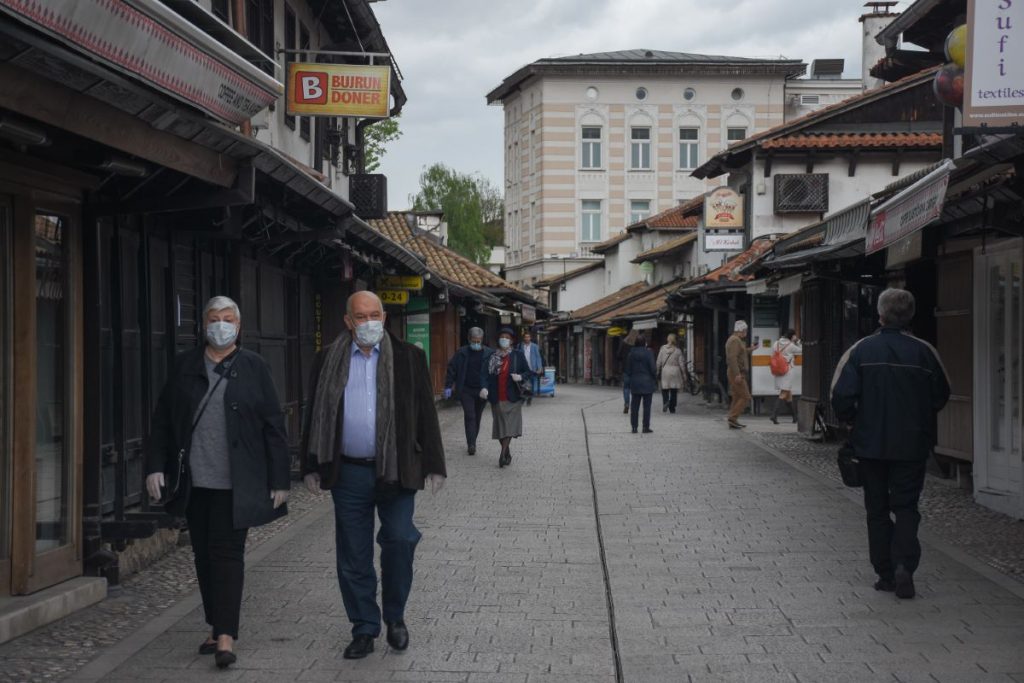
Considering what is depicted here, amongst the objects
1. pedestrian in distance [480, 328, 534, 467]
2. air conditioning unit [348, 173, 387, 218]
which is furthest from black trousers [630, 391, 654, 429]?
air conditioning unit [348, 173, 387, 218]

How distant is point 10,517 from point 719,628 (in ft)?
13.2

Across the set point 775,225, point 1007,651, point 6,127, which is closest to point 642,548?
point 1007,651

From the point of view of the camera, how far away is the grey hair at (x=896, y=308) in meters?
8.62

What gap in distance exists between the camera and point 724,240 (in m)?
33.1

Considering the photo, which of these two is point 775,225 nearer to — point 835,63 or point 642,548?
point 642,548

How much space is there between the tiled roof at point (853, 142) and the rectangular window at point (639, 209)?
116 ft

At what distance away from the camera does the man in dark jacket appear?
8.34 metres

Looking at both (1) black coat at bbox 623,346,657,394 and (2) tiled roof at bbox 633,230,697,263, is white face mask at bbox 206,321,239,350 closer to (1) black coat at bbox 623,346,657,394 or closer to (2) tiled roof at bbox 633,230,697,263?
(1) black coat at bbox 623,346,657,394

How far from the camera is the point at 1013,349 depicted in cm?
1227

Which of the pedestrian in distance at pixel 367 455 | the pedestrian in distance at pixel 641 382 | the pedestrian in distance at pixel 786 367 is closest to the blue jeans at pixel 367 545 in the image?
the pedestrian in distance at pixel 367 455

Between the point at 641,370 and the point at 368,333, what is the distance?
16609mm

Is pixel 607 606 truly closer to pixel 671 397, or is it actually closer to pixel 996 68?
pixel 996 68

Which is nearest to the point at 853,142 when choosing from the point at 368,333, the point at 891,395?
the point at 891,395

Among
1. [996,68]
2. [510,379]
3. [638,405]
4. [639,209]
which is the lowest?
[638,405]
